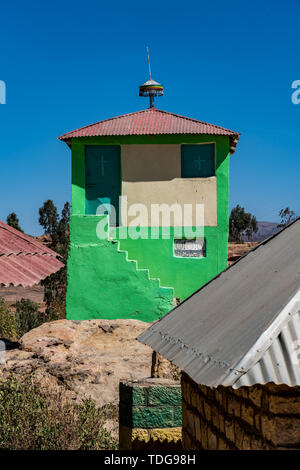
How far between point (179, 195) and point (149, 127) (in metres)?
2.36

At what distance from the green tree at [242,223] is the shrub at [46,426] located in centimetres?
3703

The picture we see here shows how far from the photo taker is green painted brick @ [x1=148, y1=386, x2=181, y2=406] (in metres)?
7.21

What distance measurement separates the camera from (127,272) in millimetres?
17594

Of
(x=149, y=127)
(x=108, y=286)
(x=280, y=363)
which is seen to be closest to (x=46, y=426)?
(x=280, y=363)

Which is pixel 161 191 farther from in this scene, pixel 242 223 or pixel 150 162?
pixel 242 223

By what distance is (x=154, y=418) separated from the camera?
7207mm

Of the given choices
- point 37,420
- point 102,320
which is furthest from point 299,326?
point 102,320

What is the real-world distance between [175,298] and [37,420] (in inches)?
426

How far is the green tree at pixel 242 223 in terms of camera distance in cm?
4491

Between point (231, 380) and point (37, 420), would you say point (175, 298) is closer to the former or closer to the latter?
point (37, 420)

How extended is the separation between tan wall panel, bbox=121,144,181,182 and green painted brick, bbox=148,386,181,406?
12108mm

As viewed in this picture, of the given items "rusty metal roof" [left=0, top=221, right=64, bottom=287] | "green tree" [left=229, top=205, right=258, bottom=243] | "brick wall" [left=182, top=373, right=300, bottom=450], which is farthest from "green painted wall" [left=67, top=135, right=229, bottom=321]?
"green tree" [left=229, top=205, right=258, bottom=243]

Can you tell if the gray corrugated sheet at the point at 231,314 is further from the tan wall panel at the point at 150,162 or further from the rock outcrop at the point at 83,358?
the tan wall panel at the point at 150,162

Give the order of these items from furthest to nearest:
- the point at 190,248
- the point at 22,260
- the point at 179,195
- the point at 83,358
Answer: the point at 179,195
the point at 190,248
the point at 83,358
the point at 22,260
